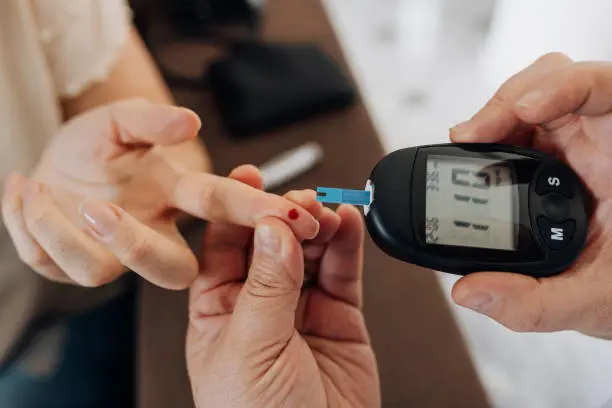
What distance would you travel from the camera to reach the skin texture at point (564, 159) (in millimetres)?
437

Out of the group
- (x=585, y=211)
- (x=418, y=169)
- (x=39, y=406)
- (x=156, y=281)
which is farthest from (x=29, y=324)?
(x=585, y=211)

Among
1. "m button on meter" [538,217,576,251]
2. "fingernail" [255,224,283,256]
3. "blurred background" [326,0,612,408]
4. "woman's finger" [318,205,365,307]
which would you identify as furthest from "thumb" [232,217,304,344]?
"blurred background" [326,0,612,408]

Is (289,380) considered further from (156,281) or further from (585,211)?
(585,211)

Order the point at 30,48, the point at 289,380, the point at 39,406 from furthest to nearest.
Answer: the point at 39,406 → the point at 30,48 → the point at 289,380

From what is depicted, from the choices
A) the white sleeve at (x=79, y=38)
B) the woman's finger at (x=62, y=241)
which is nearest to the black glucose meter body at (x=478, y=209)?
the woman's finger at (x=62, y=241)

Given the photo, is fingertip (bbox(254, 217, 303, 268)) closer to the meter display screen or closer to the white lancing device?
the meter display screen

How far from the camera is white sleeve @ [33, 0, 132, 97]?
2.08 feet

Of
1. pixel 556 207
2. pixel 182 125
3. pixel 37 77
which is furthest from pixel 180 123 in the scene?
pixel 556 207

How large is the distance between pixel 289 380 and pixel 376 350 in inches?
7.7

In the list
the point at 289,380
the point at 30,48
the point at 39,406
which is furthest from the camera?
the point at 39,406

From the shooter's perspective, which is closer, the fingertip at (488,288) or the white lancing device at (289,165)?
the fingertip at (488,288)

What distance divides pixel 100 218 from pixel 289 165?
13.3 inches

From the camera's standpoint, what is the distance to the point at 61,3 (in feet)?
2.06

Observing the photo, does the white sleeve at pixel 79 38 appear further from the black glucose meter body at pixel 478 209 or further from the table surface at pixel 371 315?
the black glucose meter body at pixel 478 209
